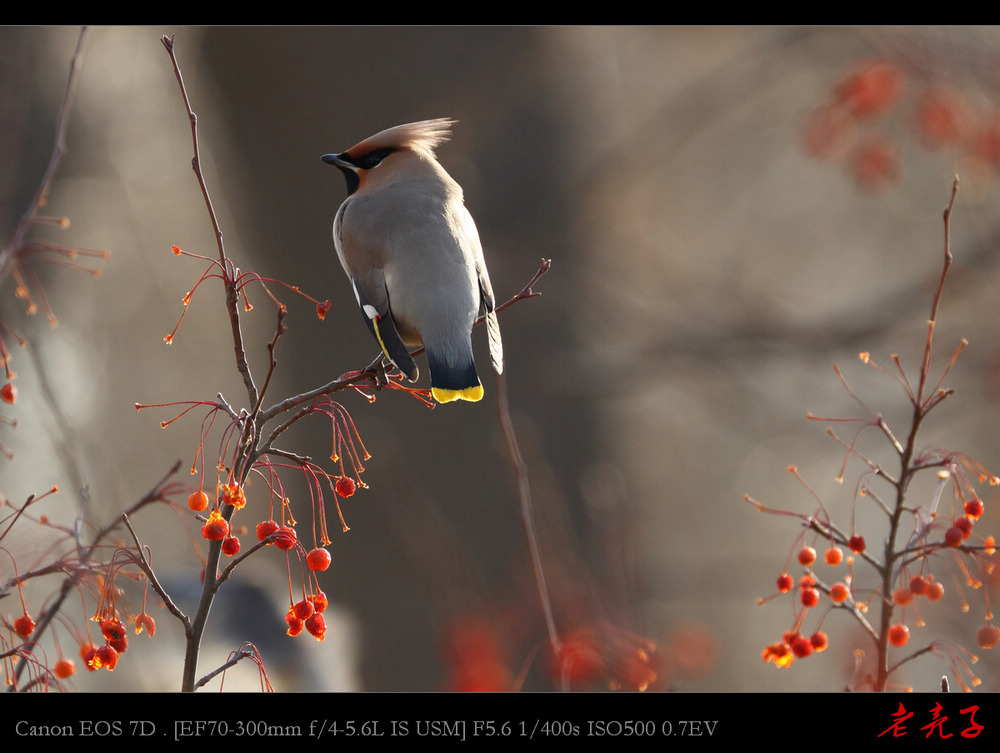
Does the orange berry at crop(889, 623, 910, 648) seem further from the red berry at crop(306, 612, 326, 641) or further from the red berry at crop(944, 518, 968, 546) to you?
the red berry at crop(306, 612, 326, 641)

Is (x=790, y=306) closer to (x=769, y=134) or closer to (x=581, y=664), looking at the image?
(x=769, y=134)

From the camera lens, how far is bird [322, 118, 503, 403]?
2244 millimetres

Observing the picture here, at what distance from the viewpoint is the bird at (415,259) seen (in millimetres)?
2244

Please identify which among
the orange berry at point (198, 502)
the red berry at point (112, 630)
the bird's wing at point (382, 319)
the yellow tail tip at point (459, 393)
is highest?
the bird's wing at point (382, 319)

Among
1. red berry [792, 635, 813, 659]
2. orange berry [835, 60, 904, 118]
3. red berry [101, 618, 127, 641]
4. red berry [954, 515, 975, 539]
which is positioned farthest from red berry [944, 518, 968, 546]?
orange berry [835, 60, 904, 118]

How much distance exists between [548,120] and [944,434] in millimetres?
5476

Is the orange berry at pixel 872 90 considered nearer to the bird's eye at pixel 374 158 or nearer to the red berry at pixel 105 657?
the bird's eye at pixel 374 158

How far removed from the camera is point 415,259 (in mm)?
2387

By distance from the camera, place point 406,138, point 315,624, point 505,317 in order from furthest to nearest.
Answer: point 505,317, point 406,138, point 315,624

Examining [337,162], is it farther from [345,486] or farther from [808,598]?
[808,598]

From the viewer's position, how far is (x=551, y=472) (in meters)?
4.47

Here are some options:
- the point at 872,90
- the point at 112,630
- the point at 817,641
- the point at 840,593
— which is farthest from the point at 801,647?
the point at 872,90

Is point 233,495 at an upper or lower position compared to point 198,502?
lower

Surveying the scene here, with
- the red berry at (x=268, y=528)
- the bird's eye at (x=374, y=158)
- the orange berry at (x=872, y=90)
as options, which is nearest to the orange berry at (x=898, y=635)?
the red berry at (x=268, y=528)
